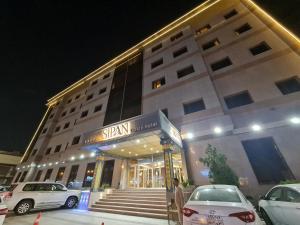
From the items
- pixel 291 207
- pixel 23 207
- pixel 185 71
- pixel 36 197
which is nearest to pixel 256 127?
pixel 291 207

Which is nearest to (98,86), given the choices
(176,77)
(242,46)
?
(176,77)

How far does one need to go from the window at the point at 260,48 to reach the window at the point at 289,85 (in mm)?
3710

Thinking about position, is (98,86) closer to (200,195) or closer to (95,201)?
(95,201)

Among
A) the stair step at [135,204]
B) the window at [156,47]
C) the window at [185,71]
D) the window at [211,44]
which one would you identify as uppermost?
the window at [156,47]

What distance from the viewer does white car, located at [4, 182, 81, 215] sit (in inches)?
335

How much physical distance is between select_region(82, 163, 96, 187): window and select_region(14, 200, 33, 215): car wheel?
7.26 metres

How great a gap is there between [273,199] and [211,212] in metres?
3.26

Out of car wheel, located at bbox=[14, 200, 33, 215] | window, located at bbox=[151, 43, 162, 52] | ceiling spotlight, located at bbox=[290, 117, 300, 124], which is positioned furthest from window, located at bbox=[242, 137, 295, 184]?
window, located at bbox=[151, 43, 162, 52]

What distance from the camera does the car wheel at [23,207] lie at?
8490 mm

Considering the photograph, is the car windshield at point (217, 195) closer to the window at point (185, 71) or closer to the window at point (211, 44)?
the window at point (185, 71)

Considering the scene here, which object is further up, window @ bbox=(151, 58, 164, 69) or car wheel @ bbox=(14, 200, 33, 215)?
window @ bbox=(151, 58, 164, 69)

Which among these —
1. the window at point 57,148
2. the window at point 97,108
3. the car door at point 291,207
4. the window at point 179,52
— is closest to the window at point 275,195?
the car door at point 291,207

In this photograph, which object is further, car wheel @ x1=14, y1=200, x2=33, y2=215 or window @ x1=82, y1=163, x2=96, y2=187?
window @ x1=82, y1=163, x2=96, y2=187

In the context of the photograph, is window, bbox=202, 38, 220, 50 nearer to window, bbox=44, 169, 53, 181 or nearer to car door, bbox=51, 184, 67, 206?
car door, bbox=51, 184, 67, 206
